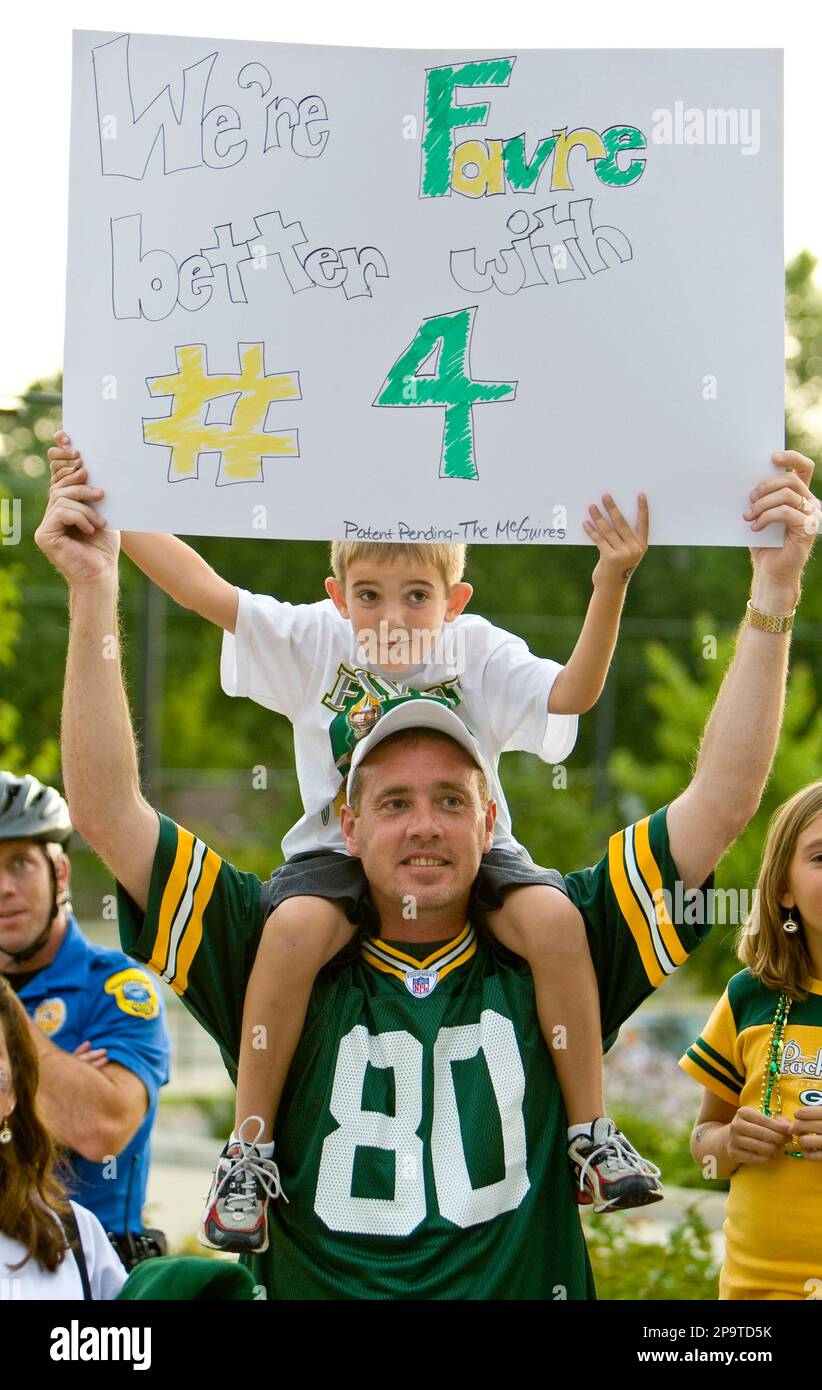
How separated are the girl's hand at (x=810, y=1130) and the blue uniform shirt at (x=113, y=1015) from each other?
1883mm

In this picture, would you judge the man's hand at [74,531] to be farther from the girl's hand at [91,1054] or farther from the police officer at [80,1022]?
the girl's hand at [91,1054]

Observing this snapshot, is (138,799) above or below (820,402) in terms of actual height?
below

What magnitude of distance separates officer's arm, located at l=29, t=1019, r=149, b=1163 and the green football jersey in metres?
0.89

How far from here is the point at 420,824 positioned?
353cm

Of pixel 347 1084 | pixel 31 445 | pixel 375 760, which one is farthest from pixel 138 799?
pixel 31 445

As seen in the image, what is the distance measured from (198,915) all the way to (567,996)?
834 mm

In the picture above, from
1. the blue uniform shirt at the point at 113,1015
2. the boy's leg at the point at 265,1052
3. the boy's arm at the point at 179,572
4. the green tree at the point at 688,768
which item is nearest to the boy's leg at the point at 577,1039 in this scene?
the boy's leg at the point at 265,1052

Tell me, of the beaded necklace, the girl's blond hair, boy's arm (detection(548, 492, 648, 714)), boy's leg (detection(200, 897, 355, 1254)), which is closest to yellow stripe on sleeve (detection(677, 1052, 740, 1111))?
the beaded necklace

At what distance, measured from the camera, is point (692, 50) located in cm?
368

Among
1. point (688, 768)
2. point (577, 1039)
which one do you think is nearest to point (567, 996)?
point (577, 1039)

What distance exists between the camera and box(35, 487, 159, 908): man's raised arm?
341cm

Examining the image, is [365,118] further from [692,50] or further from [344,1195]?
[344,1195]

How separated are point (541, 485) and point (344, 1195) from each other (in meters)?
1.64

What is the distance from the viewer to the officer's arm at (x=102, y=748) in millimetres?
3412
